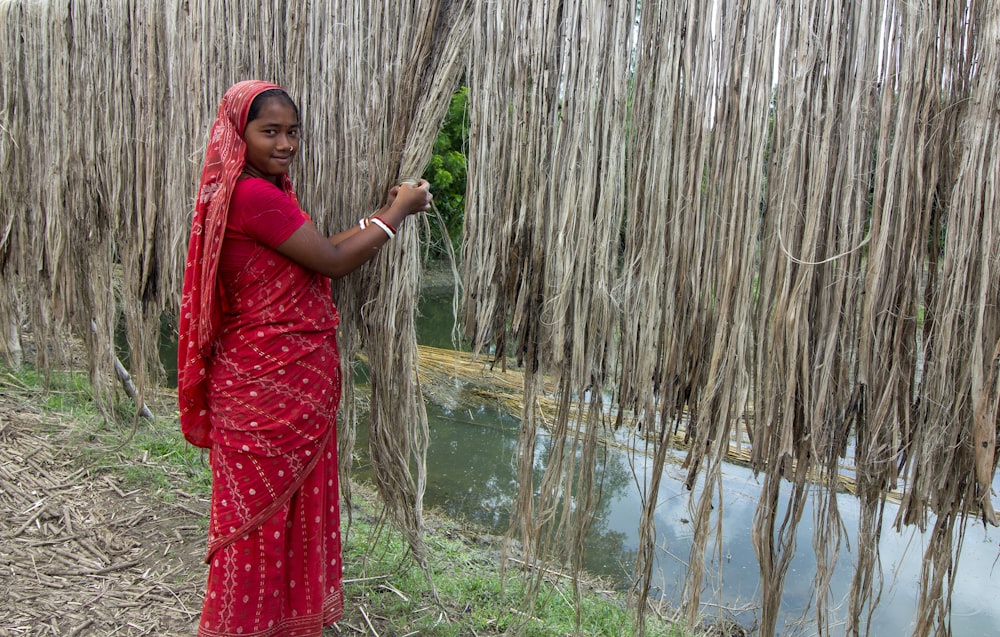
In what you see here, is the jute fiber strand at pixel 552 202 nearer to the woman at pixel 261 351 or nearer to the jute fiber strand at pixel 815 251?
the woman at pixel 261 351

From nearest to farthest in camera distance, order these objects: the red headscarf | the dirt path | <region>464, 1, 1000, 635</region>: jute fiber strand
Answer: <region>464, 1, 1000, 635</region>: jute fiber strand
the red headscarf
the dirt path

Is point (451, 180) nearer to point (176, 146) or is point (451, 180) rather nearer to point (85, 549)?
point (176, 146)

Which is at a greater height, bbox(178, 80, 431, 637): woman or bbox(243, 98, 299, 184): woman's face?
bbox(243, 98, 299, 184): woman's face

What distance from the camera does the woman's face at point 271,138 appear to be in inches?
70.2

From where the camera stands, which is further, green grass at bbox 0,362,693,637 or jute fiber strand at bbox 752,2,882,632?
green grass at bbox 0,362,693,637

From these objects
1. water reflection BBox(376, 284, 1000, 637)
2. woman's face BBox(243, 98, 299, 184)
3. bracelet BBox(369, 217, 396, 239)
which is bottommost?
water reflection BBox(376, 284, 1000, 637)

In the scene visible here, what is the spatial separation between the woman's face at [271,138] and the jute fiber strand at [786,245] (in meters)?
0.49

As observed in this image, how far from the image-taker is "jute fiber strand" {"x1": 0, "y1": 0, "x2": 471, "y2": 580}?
2047 mm

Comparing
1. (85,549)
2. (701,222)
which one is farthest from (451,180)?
(701,222)

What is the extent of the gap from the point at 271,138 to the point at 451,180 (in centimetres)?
338

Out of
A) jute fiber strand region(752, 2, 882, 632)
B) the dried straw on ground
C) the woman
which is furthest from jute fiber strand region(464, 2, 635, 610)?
jute fiber strand region(752, 2, 882, 632)

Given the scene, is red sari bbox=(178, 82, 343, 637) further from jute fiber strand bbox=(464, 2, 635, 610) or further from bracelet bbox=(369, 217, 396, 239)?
jute fiber strand bbox=(464, 2, 635, 610)

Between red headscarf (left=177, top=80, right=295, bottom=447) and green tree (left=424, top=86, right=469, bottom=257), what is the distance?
1.95 ft

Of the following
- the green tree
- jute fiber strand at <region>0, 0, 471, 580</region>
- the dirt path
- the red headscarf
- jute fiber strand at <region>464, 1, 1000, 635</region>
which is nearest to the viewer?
jute fiber strand at <region>464, 1, 1000, 635</region>
